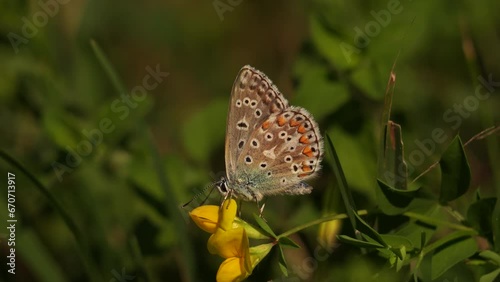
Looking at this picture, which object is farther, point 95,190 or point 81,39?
point 81,39

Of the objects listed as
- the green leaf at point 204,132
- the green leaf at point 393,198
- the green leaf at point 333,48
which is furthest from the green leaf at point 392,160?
the green leaf at point 204,132

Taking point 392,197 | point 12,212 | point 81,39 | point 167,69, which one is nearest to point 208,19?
point 167,69

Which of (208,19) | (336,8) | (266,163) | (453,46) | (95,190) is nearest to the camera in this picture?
(266,163)

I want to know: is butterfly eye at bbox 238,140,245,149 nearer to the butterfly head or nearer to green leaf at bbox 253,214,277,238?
the butterfly head

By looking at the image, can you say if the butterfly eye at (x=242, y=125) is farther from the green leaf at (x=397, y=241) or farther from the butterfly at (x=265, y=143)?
the green leaf at (x=397, y=241)

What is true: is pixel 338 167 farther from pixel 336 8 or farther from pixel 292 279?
pixel 336 8

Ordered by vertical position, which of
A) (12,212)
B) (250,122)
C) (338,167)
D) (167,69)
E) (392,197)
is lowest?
(392,197)

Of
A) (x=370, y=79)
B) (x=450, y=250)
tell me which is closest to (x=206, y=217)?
(x=450, y=250)
